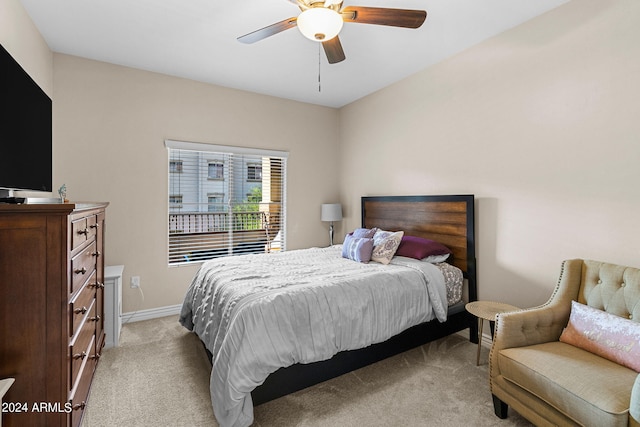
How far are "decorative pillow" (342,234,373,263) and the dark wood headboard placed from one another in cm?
69

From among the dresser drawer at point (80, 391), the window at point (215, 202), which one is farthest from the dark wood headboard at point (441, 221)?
the dresser drawer at point (80, 391)

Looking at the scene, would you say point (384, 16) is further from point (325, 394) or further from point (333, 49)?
point (325, 394)

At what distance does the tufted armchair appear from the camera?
137 centimetres

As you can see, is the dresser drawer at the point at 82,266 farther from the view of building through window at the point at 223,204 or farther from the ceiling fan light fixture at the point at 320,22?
the ceiling fan light fixture at the point at 320,22

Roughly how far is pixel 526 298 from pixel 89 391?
11.0ft

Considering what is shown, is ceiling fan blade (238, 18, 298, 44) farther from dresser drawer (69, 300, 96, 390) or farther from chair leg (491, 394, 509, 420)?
chair leg (491, 394, 509, 420)

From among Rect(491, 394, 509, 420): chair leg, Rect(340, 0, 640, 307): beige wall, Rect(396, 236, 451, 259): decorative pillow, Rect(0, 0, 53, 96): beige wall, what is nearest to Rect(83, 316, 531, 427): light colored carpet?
Rect(491, 394, 509, 420): chair leg

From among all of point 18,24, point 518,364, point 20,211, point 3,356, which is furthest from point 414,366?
point 18,24

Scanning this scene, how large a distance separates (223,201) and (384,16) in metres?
2.89

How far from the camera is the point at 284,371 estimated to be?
1939 mm

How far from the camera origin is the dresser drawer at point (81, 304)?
155cm

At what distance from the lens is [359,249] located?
305 centimetres

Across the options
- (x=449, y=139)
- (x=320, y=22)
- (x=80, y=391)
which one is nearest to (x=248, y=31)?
(x=320, y=22)

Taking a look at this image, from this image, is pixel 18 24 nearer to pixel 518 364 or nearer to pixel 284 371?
pixel 284 371
